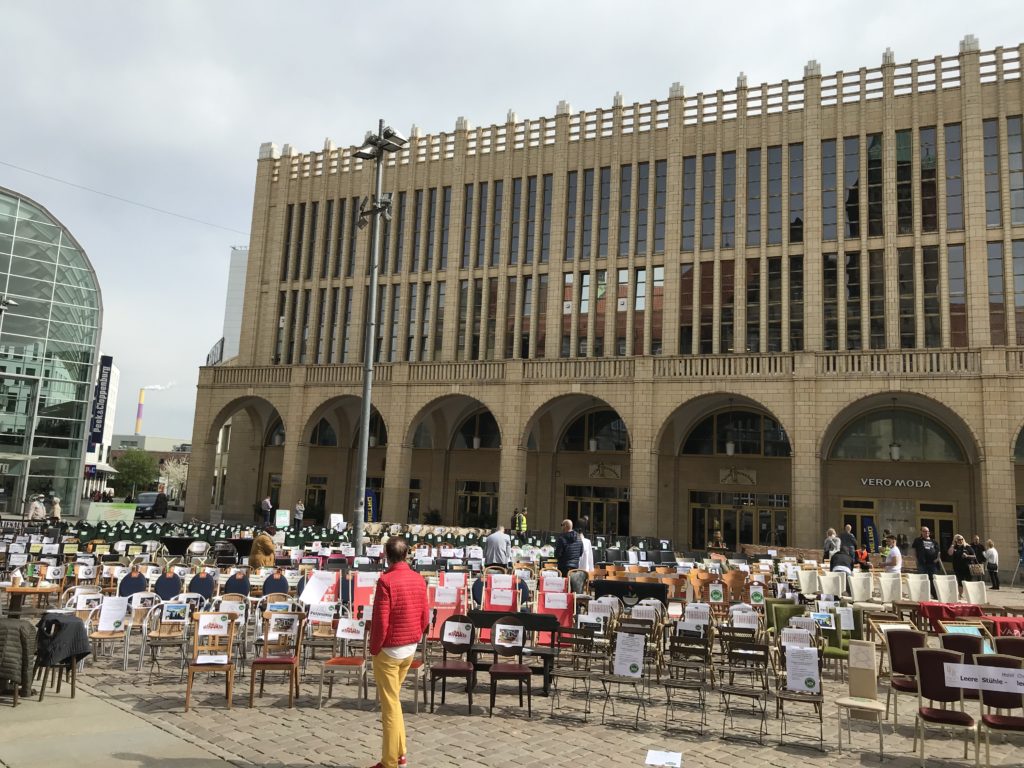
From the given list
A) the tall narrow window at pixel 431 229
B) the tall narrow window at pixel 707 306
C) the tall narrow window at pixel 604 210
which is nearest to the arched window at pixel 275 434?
the tall narrow window at pixel 431 229

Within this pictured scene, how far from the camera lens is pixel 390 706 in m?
6.22

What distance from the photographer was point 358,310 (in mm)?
38969

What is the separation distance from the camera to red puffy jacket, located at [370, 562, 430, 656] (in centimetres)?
646

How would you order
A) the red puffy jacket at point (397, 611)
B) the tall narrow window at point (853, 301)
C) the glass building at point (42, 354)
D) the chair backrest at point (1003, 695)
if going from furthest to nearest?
the glass building at point (42, 354) → the tall narrow window at point (853, 301) → the chair backrest at point (1003, 695) → the red puffy jacket at point (397, 611)

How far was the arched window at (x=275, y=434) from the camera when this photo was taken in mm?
43781

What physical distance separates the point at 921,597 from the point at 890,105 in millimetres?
21843

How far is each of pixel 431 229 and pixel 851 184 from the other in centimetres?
1911

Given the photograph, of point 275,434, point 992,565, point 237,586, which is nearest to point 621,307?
point 992,565

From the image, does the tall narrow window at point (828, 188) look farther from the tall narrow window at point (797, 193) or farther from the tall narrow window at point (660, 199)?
the tall narrow window at point (660, 199)

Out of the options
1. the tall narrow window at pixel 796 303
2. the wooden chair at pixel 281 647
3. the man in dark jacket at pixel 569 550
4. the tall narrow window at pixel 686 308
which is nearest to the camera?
the wooden chair at pixel 281 647

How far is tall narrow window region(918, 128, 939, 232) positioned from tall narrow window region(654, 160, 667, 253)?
9.86m

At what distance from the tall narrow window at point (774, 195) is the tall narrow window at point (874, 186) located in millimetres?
3306

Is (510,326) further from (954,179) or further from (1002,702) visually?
(1002,702)

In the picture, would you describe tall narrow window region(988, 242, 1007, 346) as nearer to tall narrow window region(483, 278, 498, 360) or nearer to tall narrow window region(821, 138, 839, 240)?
tall narrow window region(821, 138, 839, 240)
